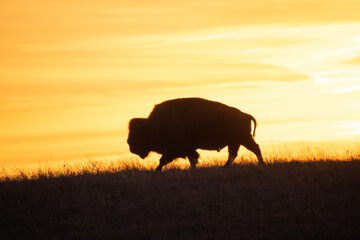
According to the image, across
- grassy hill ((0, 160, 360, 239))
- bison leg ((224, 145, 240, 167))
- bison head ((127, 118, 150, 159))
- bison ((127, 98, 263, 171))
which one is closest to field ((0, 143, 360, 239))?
grassy hill ((0, 160, 360, 239))

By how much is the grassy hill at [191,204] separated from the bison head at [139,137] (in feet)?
10.8

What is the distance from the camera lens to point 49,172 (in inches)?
653

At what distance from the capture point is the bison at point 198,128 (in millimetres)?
18328

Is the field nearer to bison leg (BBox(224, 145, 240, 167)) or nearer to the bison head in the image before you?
bison leg (BBox(224, 145, 240, 167))

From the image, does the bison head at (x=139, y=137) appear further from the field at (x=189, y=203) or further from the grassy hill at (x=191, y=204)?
the grassy hill at (x=191, y=204)

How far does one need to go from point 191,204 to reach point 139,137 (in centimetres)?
675

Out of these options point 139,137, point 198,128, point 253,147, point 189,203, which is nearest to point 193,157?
point 198,128

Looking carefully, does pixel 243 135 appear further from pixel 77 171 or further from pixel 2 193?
pixel 2 193

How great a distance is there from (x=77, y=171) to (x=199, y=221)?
5.53 m

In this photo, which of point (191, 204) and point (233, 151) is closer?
point (191, 204)

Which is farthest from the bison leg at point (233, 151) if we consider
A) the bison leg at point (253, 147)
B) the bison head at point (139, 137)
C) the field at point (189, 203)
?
the bison head at point (139, 137)

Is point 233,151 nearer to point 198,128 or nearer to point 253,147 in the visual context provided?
point 253,147

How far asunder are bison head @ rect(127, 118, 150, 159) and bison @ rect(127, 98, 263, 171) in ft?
2.20

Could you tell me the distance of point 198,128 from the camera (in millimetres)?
18391
